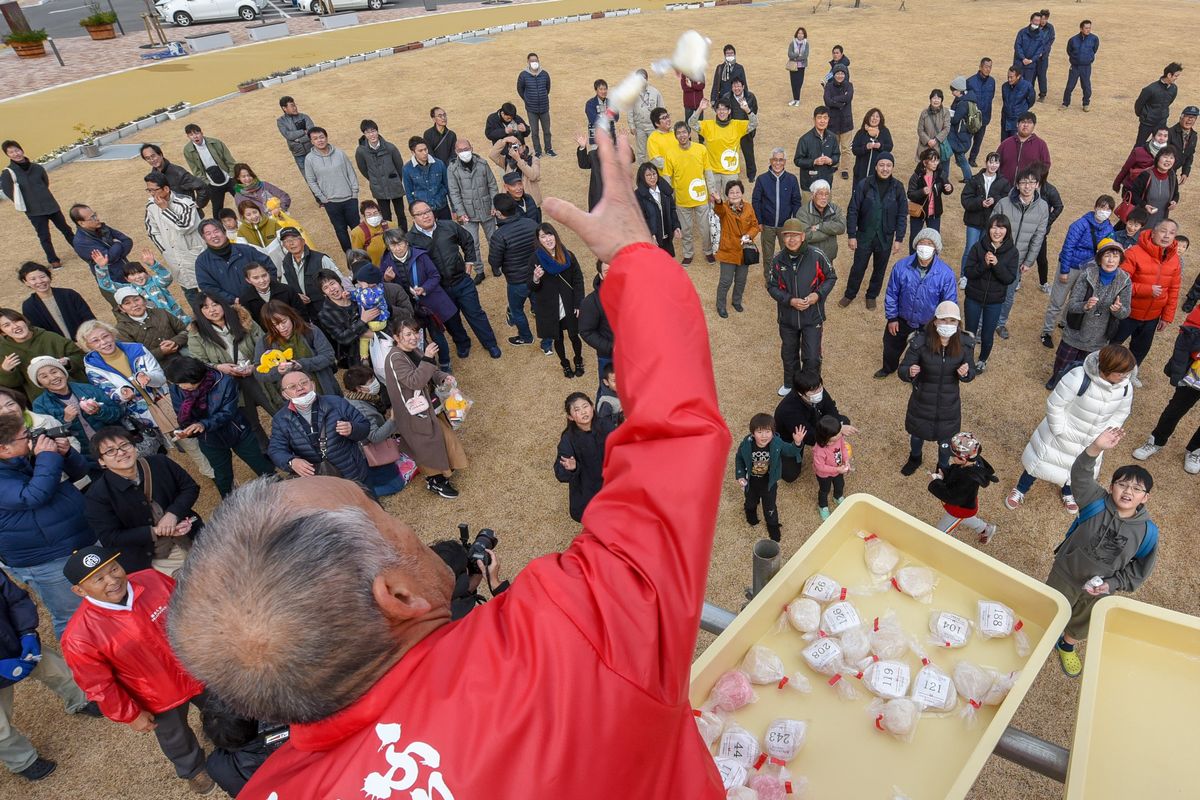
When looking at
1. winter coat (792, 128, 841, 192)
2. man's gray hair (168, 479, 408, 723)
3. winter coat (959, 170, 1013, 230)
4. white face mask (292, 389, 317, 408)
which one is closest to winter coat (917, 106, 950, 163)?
winter coat (792, 128, 841, 192)

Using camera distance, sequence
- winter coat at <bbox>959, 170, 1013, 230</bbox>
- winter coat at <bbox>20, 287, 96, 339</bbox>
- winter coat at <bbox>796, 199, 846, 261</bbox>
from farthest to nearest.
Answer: winter coat at <bbox>959, 170, 1013, 230</bbox> < winter coat at <bbox>796, 199, 846, 261</bbox> < winter coat at <bbox>20, 287, 96, 339</bbox>

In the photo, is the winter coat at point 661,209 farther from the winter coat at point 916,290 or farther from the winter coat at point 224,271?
the winter coat at point 224,271

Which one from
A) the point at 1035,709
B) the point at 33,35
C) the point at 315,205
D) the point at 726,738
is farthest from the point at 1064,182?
the point at 33,35

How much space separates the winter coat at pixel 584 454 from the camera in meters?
5.38

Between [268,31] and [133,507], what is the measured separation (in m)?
25.2

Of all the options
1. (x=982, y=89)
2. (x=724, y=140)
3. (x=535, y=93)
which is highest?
(x=535, y=93)

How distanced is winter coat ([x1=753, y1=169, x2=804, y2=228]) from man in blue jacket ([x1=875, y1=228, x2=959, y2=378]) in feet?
6.61

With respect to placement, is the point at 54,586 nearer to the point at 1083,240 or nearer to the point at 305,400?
the point at 305,400

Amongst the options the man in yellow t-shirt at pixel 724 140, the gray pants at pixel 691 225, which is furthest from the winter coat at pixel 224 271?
the man in yellow t-shirt at pixel 724 140

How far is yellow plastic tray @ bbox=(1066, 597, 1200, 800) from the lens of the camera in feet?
7.71

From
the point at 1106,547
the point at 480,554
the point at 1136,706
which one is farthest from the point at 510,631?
the point at 1106,547

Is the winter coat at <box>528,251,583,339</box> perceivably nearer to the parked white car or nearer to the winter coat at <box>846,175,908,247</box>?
the winter coat at <box>846,175,908,247</box>

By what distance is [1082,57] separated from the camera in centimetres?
1342

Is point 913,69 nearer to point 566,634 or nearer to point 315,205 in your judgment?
point 315,205
